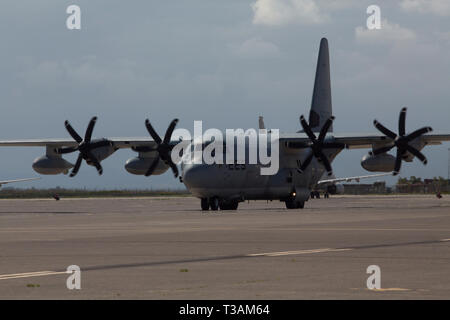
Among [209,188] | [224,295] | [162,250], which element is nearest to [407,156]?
[209,188]

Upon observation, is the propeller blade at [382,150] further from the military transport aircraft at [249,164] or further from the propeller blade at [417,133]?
the propeller blade at [417,133]

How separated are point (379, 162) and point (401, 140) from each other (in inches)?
89.1

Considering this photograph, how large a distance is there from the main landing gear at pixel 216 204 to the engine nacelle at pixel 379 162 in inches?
345

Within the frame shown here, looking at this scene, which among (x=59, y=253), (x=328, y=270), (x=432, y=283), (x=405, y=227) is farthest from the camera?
(x=405, y=227)

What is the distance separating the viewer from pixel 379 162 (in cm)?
5125

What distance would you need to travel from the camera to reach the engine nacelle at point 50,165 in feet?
186

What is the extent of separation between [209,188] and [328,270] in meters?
35.6

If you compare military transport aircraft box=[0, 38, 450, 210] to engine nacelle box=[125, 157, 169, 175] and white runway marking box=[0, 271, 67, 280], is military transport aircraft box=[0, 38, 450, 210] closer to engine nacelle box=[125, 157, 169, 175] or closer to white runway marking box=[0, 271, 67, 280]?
engine nacelle box=[125, 157, 169, 175]

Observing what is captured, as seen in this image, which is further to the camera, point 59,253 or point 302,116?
point 302,116

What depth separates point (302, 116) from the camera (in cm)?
5284

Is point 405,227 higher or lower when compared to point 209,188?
lower

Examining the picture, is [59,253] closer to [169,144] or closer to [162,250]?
[162,250]
